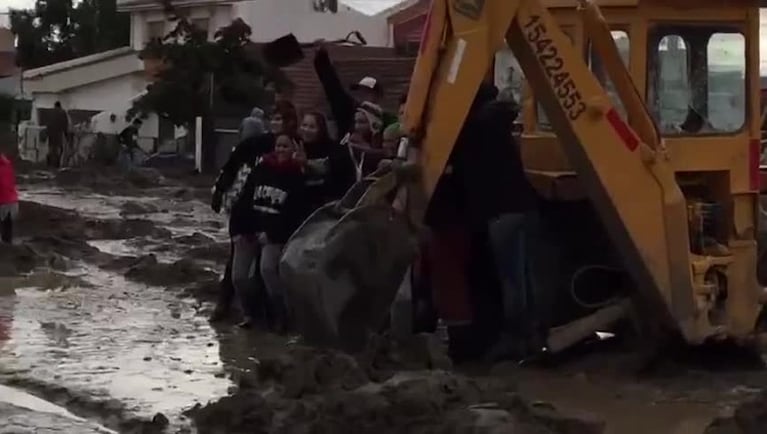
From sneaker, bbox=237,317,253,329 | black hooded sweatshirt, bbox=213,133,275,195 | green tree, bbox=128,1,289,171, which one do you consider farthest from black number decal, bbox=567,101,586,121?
green tree, bbox=128,1,289,171

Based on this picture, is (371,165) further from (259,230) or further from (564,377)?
(564,377)

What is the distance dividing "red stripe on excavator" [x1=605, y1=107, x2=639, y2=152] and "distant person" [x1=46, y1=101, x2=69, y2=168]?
3332 cm

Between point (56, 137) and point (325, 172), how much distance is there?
3115 centimetres

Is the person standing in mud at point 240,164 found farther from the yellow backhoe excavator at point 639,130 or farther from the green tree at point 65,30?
the green tree at point 65,30

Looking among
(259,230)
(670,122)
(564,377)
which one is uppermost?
(670,122)

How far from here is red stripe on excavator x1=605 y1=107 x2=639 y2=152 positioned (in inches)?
382

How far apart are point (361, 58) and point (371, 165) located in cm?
2206

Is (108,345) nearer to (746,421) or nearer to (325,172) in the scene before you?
(325,172)

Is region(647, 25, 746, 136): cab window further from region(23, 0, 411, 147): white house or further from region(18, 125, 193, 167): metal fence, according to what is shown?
region(23, 0, 411, 147): white house

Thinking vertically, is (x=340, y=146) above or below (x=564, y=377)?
above

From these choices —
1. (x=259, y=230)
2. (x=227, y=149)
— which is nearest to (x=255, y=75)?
(x=227, y=149)

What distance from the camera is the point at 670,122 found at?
33.5 ft

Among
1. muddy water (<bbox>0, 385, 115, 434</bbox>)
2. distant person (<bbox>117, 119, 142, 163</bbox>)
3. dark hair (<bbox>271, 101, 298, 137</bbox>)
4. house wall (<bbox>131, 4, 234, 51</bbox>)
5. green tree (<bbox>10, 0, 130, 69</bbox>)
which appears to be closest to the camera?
muddy water (<bbox>0, 385, 115, 434</bbox>)

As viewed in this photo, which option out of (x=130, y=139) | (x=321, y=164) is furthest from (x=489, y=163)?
(x=130, y=139)
